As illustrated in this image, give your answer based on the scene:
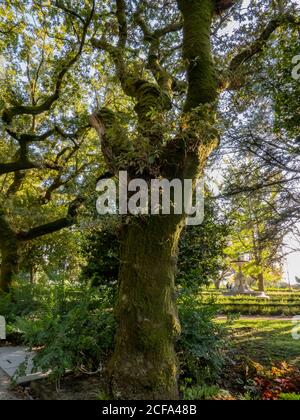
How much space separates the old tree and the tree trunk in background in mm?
10

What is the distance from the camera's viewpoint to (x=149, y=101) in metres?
4.36

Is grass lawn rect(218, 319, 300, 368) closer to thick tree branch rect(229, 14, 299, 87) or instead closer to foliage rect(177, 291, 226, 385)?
foliage rect(177, 291, 226, 385)

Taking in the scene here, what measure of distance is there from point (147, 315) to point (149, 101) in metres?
2.92

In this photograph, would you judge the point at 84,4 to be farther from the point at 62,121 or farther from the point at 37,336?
the point at 37,336

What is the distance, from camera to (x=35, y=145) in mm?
10766

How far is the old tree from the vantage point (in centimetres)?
329

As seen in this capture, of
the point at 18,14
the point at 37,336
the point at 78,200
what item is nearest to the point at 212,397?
the point at 37,336

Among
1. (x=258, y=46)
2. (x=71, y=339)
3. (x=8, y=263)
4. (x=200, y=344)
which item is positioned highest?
(x=258, y=46)

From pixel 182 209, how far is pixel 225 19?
4453 millimetres

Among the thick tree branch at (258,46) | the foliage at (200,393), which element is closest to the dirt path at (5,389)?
the foliage at (200,393)

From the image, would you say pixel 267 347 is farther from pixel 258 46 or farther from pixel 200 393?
pixel 258 46

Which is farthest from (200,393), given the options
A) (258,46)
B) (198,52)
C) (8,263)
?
(8,263)

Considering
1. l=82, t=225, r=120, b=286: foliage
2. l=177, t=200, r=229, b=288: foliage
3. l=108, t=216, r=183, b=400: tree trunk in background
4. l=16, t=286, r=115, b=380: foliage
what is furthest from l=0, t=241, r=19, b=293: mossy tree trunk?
l=108, t=216, r=183, b=400: tree trunk in background

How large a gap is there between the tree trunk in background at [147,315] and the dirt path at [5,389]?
139 cm
